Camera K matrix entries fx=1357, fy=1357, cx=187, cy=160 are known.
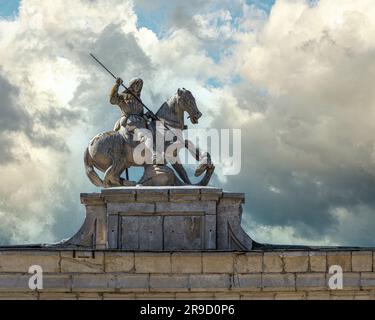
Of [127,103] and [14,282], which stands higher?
[127,103]

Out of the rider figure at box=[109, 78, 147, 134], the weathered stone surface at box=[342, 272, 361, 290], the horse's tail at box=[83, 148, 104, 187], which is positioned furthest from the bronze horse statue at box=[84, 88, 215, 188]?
the weathered stone surface at box=[342, 272, 361, 290]

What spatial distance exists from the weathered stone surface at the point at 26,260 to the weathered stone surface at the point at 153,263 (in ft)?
5.82

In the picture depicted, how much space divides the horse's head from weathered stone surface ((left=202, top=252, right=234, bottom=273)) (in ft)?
15.0

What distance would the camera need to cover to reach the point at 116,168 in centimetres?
3203

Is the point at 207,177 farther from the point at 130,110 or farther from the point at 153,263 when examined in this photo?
the point at 153,263

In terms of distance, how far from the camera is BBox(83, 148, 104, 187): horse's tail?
105ft

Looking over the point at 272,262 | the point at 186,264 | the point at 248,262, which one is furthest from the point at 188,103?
the point at 272,262

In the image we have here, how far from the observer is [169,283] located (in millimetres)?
29406

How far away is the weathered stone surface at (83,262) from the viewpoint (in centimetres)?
2955

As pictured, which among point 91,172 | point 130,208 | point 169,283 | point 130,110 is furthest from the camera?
point 130,110

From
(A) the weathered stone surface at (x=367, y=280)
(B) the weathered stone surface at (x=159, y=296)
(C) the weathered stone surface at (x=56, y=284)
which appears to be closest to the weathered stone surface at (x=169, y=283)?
(B) the weathered stone surface at (x=159, y=296)

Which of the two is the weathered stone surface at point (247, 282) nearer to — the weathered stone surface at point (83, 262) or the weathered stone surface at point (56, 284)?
the weathered stone surface at point (83, 262)

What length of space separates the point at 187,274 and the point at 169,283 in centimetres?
44

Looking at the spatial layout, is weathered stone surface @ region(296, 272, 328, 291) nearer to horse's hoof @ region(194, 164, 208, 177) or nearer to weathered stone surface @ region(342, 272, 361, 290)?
weathered stone surface @ region(342, 272, 361, 290)
